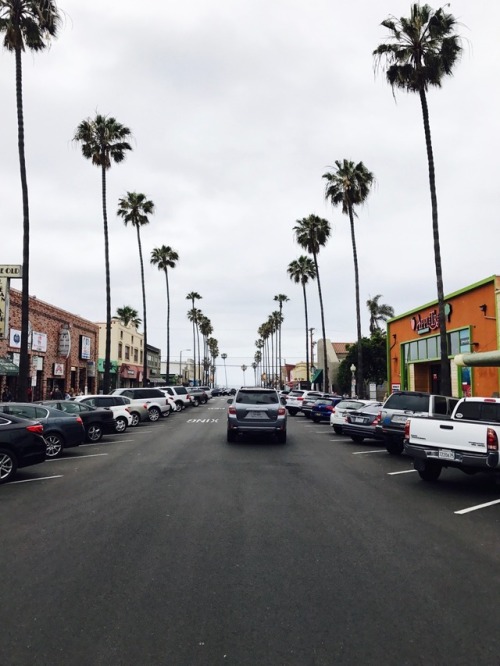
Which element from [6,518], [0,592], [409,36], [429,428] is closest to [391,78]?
[409,36]

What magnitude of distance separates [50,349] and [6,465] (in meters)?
29.2

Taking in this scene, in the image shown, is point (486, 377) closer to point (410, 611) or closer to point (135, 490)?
point (135, 490)

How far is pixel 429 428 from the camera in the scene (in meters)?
10.5

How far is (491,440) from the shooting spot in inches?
372

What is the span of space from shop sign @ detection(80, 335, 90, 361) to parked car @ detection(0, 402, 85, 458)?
102 ft

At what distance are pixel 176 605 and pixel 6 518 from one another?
429 centimetres

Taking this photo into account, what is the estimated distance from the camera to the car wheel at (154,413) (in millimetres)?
30080

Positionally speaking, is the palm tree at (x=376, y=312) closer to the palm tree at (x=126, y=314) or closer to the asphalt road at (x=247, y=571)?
the palm tree at (x=126, y=314)

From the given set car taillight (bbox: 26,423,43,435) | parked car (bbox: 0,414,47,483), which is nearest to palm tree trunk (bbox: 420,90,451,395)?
car taillight (bbox: 26,423,43,435)

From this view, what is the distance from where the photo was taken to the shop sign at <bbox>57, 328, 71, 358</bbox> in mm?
40250

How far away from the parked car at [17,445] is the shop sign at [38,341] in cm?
2516

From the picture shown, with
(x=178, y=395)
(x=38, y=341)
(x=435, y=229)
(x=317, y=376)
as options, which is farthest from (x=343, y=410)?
(x=317, y=376)

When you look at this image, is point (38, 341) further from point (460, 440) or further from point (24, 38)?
point (460, 440)

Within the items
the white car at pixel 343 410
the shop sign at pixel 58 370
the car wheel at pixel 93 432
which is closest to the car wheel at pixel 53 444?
the car wheel at pixel 93 432
